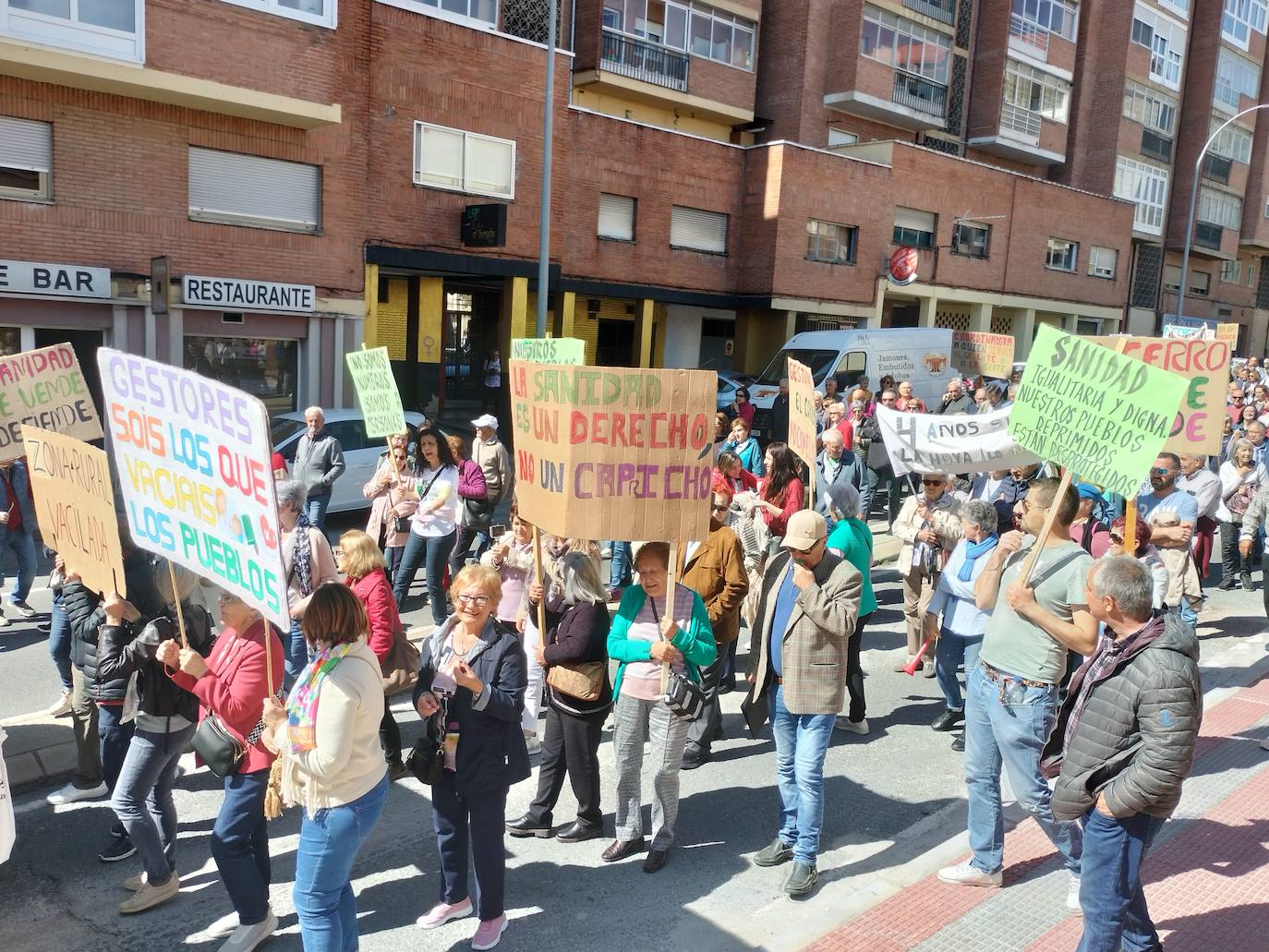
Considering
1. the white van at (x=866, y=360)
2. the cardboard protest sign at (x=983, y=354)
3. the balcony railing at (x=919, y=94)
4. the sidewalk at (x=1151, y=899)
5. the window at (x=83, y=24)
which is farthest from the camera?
the balcony railing at (x=919, y=94)

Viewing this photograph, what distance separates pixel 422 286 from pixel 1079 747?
64.5 feet

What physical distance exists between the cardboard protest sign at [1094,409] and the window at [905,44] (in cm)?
2828

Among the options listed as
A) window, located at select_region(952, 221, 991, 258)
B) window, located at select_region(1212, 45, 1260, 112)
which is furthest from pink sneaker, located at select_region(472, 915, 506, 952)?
window, located at select_region(1212, 45, 1260, 112)

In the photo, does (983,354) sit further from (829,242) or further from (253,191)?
(253,191)

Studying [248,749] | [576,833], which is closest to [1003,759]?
[576,833]

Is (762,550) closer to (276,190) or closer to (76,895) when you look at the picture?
(76,895)

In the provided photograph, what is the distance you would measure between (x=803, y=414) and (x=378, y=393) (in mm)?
3756

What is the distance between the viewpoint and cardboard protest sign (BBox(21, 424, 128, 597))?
177 inches

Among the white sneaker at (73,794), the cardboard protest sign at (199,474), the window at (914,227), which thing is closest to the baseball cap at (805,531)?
the cardboard protest sign at (199,474)

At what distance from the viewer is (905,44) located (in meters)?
32.1

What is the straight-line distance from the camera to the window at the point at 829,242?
2742cm

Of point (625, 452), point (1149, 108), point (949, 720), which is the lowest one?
point (949, 720)

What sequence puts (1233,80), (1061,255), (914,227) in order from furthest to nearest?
(1233,80)
(1061,255)
(914,227)

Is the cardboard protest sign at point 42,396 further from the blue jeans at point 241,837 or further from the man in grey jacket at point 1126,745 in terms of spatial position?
the man in grey jacket at point 1126,745
